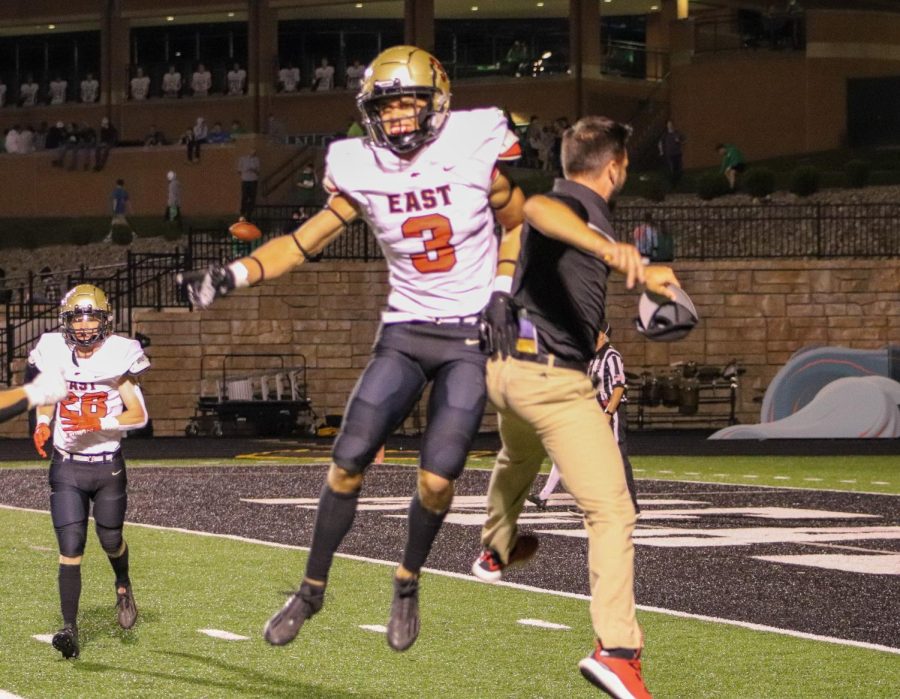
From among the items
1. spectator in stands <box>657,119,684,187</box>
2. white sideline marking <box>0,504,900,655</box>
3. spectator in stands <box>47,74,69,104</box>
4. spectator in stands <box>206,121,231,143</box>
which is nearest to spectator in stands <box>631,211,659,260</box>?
spectator in stands <box>657,119,684,187</box>

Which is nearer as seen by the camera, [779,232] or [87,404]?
[87,404]

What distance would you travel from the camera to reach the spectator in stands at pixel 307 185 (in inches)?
1594

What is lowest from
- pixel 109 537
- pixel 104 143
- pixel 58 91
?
pixel 109 537

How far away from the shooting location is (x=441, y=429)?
6.78 m

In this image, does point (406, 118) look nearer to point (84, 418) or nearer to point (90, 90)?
point (84, 418)

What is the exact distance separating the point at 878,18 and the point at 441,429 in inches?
1577

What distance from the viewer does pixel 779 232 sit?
3141cm

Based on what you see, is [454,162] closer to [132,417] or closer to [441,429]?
[441,429]

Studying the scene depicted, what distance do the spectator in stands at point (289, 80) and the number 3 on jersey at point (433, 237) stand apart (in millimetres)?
44030

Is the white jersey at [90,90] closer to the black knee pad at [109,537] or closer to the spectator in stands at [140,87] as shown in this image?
the spectator in stands at [140,87]

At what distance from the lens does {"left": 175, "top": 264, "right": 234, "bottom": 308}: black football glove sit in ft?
21.2

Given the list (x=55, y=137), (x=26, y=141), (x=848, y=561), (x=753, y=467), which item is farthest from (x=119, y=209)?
(x=848, y=561)

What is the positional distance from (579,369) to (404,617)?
1.11 m

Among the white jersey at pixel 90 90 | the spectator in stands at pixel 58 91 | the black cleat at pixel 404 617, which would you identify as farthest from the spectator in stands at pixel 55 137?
the black cleat at pixel 404 617
